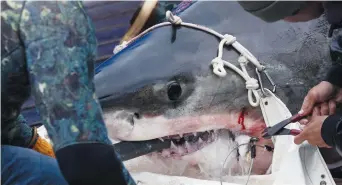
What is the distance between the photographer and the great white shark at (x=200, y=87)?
6.29 feet

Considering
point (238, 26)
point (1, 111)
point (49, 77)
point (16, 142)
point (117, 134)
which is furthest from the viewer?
point (238, 26)

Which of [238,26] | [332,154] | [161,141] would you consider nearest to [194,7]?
[238,26]

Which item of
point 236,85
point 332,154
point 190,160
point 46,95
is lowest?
point 190,160

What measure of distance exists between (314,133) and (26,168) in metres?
0.75

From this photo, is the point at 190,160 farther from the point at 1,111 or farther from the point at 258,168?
the point at 1,111

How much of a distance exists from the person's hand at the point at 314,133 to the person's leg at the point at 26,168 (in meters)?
0.66

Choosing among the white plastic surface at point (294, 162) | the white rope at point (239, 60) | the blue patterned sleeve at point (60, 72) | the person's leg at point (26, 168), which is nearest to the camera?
the blue patterned sleeve at point (60, 72)

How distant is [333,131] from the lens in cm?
147

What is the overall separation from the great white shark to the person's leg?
397 millimetres

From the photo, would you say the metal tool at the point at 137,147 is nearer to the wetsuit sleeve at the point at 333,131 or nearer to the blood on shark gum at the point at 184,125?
the blood on shark gum at the point at 184,125

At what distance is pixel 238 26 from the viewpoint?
208 centimetres

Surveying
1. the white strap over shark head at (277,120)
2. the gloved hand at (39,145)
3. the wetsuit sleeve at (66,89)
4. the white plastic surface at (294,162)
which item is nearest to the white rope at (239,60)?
the white strap over shark head at (277,120)

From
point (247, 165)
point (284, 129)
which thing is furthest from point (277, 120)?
point (247, 165)

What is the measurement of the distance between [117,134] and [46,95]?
30.0 inches
